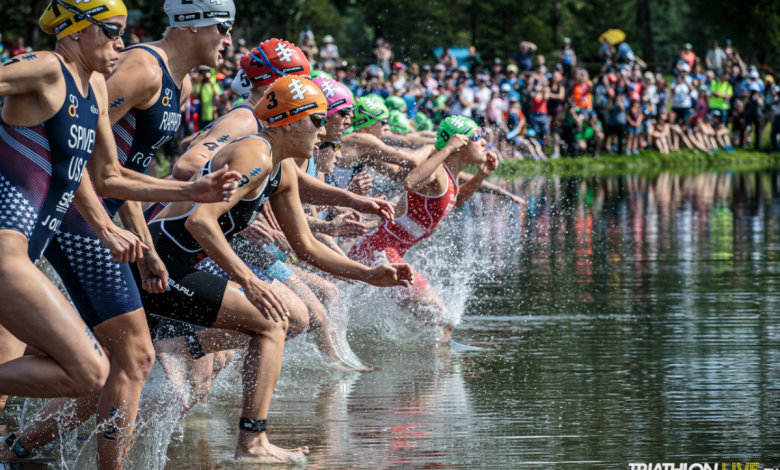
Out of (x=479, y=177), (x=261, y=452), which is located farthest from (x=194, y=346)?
(x=479, y=177)

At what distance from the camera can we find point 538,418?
534 cm

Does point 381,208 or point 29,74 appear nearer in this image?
point 29,74

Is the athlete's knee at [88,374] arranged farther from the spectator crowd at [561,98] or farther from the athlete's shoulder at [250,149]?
the spectator crowd at [561,98]

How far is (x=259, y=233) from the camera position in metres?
5.99

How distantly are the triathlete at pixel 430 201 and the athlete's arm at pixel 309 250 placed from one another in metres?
2.39

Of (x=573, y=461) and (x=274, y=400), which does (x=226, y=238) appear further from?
(x=573, y=461)

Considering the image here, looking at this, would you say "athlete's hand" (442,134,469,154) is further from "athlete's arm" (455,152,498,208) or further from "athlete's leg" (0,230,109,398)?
"athlete's leg" (0,230,109,398)

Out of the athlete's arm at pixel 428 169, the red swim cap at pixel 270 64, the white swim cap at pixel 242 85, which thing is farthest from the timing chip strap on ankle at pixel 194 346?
the athlete's arm at pixel 428 169

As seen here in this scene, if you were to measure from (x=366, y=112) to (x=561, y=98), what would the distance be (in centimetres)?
1681

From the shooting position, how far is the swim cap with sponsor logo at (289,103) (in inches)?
191

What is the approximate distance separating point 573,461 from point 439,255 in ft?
21.5

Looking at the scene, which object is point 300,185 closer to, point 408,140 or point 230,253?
point 230,253

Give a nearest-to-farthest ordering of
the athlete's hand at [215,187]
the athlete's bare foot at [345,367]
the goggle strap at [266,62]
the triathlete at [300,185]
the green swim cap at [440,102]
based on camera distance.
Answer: the athlete's hand at [215,187], the triathlete at [300,185], the goggle strap at [266,62], the athlete's bare foot at [345,367], the green swim cap at [440,102]

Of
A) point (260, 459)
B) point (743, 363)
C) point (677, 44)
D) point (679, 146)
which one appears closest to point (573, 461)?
point (260, 459)
